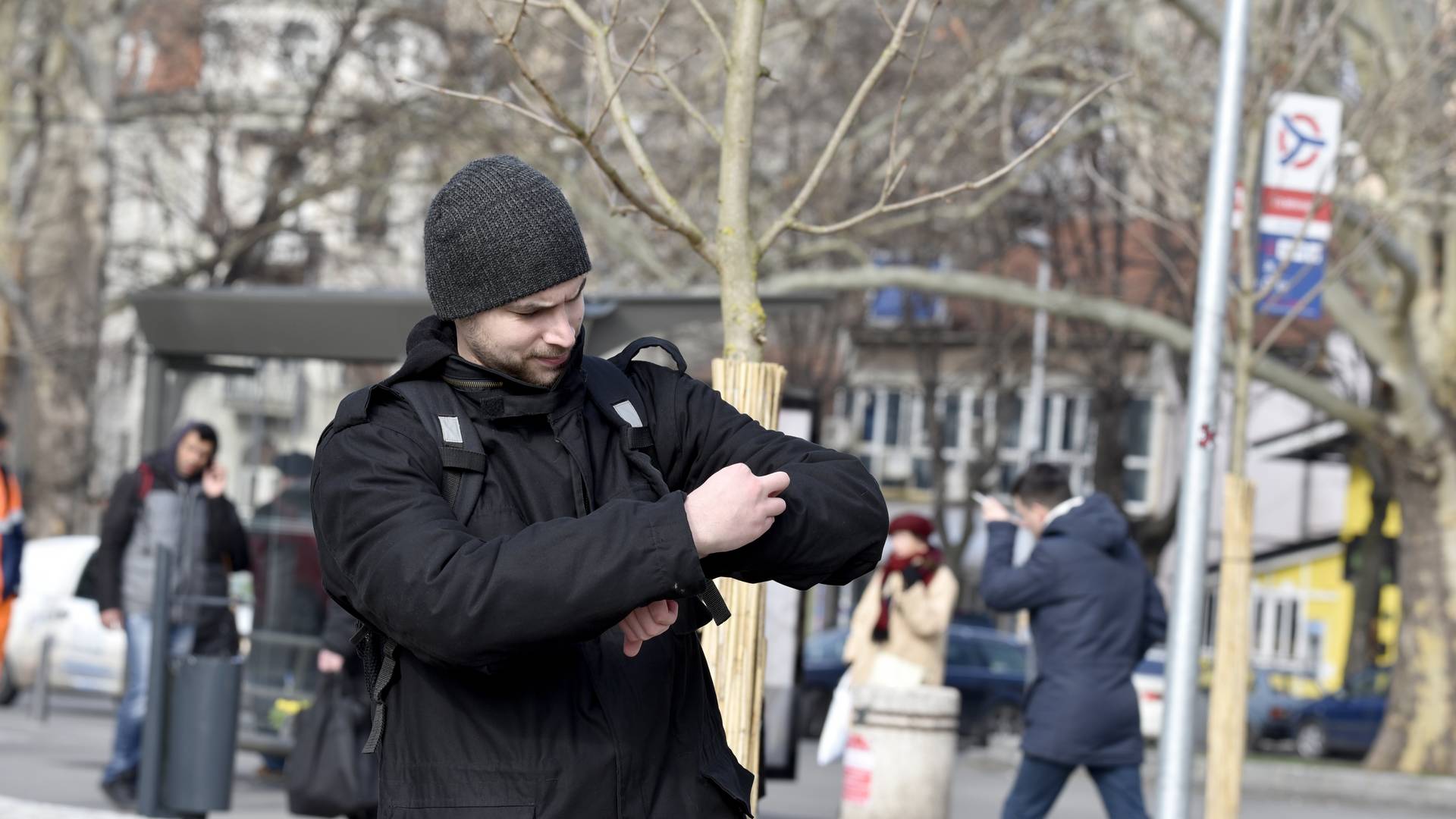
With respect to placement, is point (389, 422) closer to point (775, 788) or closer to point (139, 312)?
point (139, 312)

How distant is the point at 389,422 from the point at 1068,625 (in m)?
5.67

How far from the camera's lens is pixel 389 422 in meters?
2.62

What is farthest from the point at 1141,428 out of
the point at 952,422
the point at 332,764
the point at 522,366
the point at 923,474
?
the point at 522,366

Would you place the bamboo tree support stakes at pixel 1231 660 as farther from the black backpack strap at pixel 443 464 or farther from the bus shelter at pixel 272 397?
the black backpack strap at pixel 443 464

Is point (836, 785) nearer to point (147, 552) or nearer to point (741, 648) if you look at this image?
point (147, 552)

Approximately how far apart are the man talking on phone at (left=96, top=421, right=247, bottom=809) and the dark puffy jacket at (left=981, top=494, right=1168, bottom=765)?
437 centimetres

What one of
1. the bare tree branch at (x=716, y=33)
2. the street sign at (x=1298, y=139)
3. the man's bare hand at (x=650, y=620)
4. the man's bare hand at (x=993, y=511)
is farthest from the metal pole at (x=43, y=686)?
the man's bare hand at (x=650, y=620)

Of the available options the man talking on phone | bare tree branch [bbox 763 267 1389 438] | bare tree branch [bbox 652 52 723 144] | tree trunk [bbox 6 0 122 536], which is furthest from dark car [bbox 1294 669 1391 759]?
bare tree branch [bbox 652 52 723 144]

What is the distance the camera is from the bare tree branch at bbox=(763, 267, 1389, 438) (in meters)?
15.8

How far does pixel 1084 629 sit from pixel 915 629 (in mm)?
3318

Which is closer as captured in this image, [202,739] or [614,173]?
[614,173]

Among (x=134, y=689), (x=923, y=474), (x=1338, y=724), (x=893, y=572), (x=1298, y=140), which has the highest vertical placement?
(x=1298, y=140)

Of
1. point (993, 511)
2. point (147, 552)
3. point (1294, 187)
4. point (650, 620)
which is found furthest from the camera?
point (1294, 187)

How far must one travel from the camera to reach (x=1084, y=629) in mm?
7922
